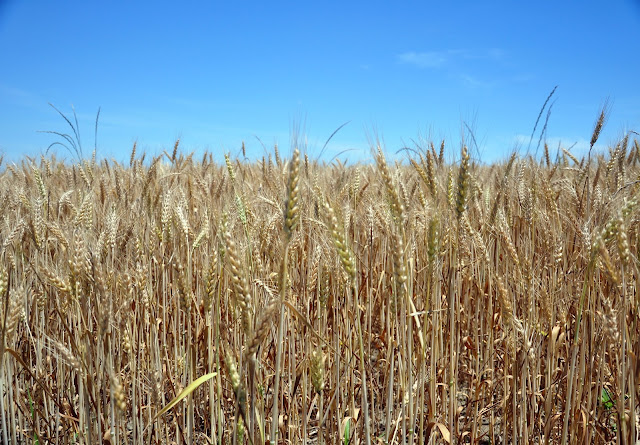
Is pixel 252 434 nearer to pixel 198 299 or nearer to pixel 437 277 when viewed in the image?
pixel 437 277

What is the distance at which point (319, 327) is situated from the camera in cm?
178

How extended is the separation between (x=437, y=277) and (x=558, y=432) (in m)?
0.96

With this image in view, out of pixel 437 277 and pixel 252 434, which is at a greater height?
pixel 437 277

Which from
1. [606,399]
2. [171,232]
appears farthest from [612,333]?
[171,232]

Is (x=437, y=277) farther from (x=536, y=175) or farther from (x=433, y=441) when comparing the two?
(x=536, y=175)

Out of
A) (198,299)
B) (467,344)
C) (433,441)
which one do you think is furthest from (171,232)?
(467,344)

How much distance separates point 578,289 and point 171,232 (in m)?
1.92

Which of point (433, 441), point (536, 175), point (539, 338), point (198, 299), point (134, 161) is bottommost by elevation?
point (433, 441)

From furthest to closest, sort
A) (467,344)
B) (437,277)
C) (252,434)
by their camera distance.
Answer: (467,344) < (437,277) < (252,434)

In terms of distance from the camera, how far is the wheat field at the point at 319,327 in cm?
132

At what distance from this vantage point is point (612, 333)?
1.27 metres

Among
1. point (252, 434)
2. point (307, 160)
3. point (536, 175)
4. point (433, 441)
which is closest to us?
point (252, 434)

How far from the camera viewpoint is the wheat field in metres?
1.32

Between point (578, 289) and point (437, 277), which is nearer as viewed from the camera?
point (437, 277)
